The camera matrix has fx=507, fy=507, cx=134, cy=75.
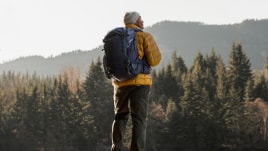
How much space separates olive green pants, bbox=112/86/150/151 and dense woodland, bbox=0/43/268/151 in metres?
53.2

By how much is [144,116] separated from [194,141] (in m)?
61.2

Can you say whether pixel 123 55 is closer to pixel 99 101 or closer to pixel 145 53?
pixel 145 53

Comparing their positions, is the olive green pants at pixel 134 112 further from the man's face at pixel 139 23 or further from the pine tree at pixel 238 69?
the pine tree at pixel 238 69

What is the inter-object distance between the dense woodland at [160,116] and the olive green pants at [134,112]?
175 feet

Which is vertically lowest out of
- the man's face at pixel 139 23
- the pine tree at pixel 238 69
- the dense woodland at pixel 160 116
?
the dense woodland at pixel 160 116

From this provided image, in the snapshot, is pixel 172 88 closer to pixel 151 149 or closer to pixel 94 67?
pixel 94 67

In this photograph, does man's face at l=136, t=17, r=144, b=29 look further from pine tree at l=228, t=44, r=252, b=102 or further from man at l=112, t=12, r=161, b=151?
pine tree at l=228, t=44, r=252, b=102

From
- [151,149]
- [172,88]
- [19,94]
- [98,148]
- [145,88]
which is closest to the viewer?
[145,88]

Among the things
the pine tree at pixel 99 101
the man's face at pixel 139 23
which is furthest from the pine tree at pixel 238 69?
the man's face at pixel 139 23

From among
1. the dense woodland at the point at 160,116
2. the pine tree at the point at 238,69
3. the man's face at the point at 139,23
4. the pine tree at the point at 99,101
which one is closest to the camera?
the man's face at the point at 139,23

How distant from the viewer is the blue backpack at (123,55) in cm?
595

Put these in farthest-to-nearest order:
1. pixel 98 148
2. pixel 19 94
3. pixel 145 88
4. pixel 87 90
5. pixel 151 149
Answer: pixel 19 94, pixel 87 90, pixel 98 148, pixel 151 149, pixel 145 88

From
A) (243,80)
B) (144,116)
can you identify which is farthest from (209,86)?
(144,116)

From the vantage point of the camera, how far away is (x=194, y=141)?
66188 mm
